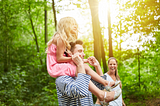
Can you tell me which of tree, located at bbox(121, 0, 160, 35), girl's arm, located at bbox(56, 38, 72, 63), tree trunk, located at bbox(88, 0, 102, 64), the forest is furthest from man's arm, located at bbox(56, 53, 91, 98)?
tree trunk, located at bbox(88, 0, 102, 64)

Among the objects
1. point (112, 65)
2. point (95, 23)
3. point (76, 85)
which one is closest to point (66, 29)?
point (76, 85)

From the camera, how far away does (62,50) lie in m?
1.85

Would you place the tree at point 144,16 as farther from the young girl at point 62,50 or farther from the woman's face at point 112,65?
the young girl at point 62,50

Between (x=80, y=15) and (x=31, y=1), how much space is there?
3.17 m

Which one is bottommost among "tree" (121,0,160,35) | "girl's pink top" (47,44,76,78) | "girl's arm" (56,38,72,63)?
"girl's pink top" (47,44,76,78)

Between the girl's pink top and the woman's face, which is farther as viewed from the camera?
the woman's face

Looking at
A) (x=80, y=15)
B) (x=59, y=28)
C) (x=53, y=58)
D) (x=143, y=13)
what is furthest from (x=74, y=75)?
(x=80, y=15)

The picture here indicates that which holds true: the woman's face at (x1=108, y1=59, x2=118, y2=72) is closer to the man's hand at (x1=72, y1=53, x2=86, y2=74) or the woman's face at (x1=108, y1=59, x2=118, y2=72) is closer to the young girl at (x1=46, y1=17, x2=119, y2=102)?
the young girl at (x1=46, y1=17, x2=119, y2=102)

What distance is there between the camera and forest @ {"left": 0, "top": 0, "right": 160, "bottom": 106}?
4793mm

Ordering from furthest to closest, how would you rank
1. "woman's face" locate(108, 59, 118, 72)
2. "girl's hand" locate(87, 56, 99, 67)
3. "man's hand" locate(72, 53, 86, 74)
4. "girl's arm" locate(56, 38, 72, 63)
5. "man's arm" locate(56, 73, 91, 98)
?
"woman's face" locate(108, 59, 118, 72)
"girl's hand" locate(87, 56, 99, 67)
"girl's arm" locate(56, 38, 72, 63)
"man's hand" locate(72, 53, 86, 74)
"man's arm" locate(56, 73, 91, 98)

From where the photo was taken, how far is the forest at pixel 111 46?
4793mm

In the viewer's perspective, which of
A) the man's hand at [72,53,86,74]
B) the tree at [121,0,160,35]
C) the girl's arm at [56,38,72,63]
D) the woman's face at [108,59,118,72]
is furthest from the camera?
the tree at [121,0,160,35]

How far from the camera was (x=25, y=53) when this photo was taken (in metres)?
13.3

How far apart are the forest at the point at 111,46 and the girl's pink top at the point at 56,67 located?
0.43 meters
